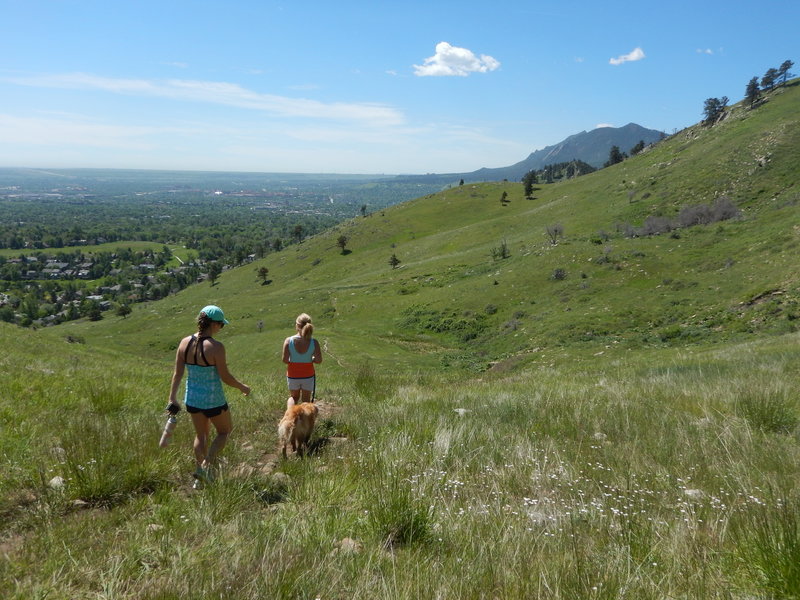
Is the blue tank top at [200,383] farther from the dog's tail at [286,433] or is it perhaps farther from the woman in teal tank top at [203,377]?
the dog's tail at [286,433]

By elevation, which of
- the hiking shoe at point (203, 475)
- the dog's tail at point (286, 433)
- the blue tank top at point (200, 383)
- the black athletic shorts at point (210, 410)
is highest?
the blue tank top at point (200, 383)

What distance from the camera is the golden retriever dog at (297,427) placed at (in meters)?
5.70

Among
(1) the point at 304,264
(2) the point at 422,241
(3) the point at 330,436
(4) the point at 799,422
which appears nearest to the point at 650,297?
(4) the point at 799,422

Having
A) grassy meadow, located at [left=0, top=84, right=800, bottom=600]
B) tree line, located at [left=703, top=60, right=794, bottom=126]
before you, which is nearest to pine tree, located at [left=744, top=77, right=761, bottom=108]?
tree line, located at [left=703, top=60, right=794, bottom=126]

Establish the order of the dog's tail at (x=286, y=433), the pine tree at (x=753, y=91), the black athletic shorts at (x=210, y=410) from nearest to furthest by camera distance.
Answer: the black athletic shorts at (x=210, y=410) < the dog's tail at (x=286, y=433) < the pine tree at (x=753, y=91)

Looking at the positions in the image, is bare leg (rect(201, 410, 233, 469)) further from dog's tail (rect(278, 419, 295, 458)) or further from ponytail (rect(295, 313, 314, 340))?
ponytail (rect(295, 313, 314, 340))

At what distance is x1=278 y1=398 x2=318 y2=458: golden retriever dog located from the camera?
5703 millimetres

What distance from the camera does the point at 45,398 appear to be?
7148 millimetres

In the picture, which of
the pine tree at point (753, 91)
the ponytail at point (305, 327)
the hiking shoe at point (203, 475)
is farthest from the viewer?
the pine tree at point (753, 91)

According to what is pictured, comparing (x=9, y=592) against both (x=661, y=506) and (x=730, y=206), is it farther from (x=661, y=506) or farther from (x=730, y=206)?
(x=730, y=206)

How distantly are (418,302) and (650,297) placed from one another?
22.9 m

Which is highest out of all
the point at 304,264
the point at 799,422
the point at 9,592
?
the point at 9,592

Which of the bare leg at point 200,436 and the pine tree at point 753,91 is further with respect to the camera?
the pine tree at point 753,91

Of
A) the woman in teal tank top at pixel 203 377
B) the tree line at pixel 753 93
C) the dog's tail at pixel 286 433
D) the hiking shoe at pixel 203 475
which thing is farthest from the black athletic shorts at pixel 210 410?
the tree line at pixel 753 93
